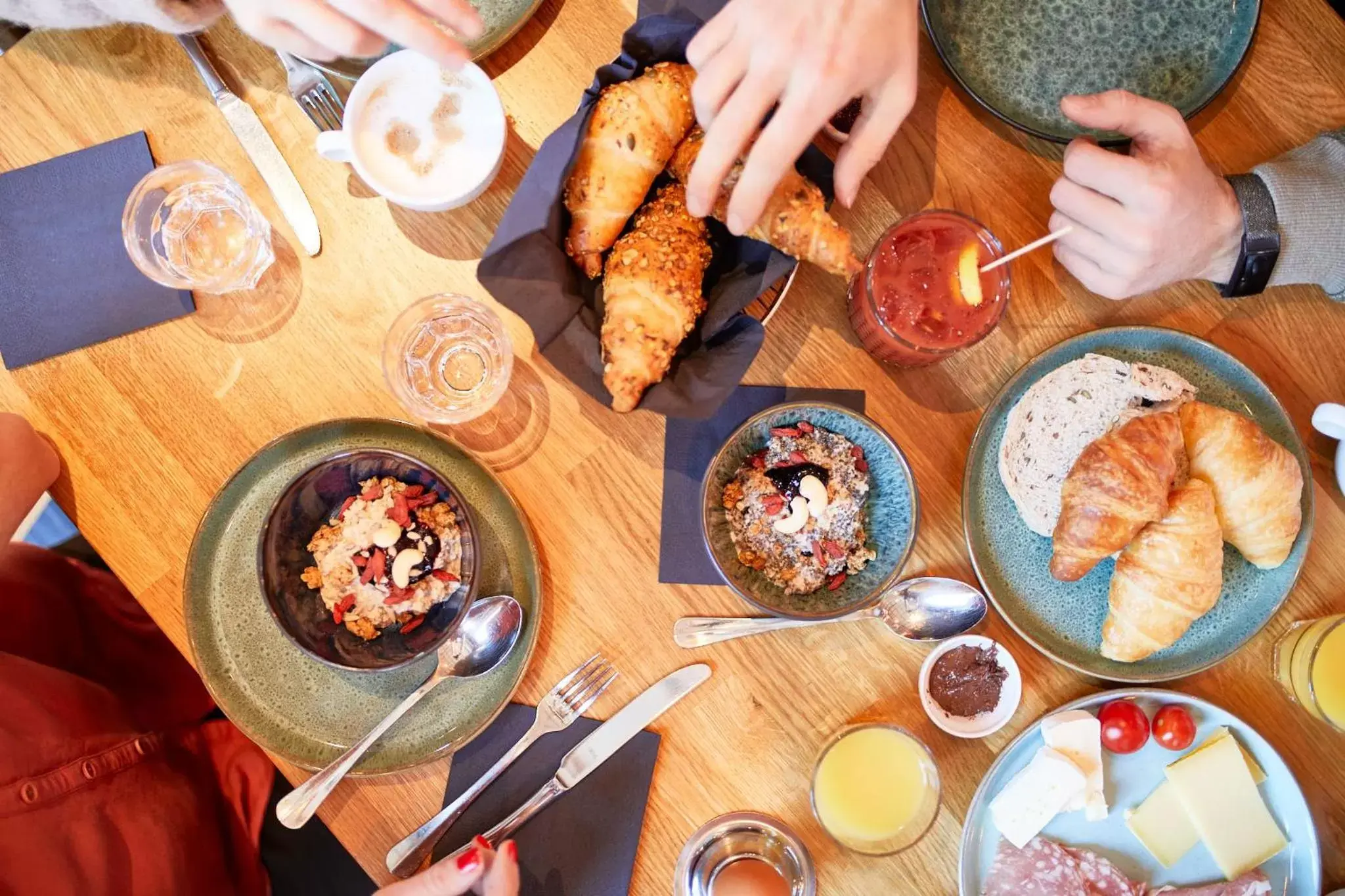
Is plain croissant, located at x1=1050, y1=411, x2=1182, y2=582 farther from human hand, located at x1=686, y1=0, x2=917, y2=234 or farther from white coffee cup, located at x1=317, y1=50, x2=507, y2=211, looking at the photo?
white coffee cup, located at x1=317, y1=50, x2=507, y2=211

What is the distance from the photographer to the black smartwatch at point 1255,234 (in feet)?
4.44

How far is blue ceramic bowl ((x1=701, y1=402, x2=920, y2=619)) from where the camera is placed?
4.34ft

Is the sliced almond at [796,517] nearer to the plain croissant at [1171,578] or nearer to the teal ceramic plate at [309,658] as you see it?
the teal ceramic plate at [309,658]

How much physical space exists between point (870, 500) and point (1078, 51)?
2.52ft

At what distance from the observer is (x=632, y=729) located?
4.54 ft

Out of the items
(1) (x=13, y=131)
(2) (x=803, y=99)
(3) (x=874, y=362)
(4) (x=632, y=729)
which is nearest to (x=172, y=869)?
(4) (x=632, y=729)

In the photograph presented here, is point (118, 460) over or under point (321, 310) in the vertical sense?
under

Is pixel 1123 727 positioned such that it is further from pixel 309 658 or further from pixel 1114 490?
pixel 309 658

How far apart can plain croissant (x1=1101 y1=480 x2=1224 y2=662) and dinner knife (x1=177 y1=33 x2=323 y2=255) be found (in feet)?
4.50

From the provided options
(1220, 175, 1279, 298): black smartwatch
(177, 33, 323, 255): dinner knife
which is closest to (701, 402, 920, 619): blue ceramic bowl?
(1220, 175, 1279, 298): black smartwatch

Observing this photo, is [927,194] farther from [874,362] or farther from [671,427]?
[671,427]

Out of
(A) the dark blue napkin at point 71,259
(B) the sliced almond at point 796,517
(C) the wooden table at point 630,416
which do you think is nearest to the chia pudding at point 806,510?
(B) the sliced almond at point 796,517

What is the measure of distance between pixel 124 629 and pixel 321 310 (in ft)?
2.73

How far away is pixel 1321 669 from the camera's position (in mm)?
1360
